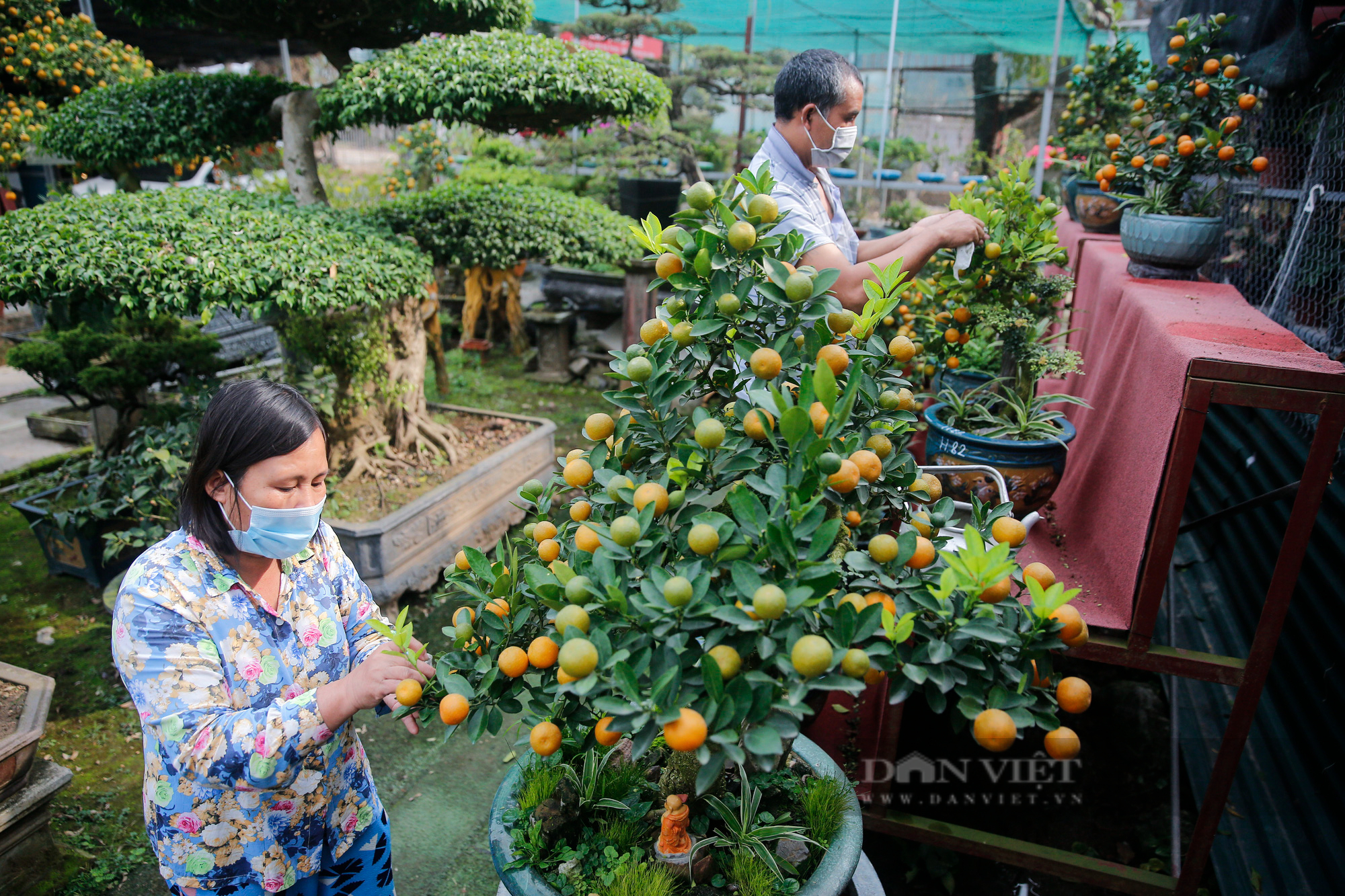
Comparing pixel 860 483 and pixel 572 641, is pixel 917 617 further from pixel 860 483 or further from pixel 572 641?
pixel 572 641

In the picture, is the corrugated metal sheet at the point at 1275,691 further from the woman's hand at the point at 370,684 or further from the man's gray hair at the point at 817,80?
the woman's hand at the point at 370,684

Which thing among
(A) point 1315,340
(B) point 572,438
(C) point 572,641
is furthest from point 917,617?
(B) point 572,438

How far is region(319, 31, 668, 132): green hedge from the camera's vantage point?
346 cm

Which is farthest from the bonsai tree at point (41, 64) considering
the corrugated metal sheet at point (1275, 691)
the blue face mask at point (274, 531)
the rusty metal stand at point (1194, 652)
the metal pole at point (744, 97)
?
the corrugated metal sheet at point (1275, 691)

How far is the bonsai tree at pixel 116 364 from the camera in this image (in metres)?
3.77

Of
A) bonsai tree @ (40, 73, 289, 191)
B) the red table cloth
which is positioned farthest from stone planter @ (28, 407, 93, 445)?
the red table cloth

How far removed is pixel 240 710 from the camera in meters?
1.31

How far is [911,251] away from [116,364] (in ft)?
12.9

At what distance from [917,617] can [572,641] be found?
488 millimetres

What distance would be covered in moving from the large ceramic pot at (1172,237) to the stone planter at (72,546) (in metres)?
4.31

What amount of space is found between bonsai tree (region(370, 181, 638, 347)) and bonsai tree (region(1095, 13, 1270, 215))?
2790mm

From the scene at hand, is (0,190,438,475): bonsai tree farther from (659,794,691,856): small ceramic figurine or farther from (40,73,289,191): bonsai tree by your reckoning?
(659,794,691,856): small ceramic figurine

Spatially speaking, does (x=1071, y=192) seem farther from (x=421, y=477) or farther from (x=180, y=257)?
(x=180, y=257)

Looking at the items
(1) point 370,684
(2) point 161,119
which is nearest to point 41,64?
(2) point 161,119
